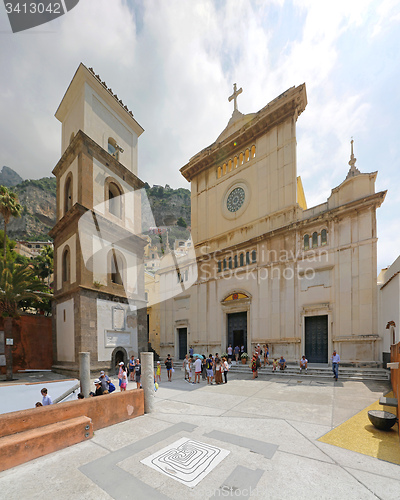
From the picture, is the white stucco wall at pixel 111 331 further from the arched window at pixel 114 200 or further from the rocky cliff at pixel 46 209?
the rocky cliff at pixel 46 209

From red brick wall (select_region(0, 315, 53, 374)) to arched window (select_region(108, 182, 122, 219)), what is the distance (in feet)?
37.4

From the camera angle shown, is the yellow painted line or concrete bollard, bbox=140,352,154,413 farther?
concrete bollard, bbox=140,352,154,413

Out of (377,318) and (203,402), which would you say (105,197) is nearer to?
(203,402)

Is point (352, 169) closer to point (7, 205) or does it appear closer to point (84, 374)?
point (84, 374)

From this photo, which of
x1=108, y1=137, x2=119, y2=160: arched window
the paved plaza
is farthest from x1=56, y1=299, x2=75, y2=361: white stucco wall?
x1=108, y1=137, x2=119, y2=160: arched window

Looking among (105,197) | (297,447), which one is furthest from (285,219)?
(297,447)

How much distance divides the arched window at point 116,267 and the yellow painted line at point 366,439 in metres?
17.8

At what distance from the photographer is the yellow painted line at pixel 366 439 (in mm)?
6195

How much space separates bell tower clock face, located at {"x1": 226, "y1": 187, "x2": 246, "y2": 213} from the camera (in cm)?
2572

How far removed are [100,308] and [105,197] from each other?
8963mm

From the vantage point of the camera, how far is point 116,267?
21688 millimetres

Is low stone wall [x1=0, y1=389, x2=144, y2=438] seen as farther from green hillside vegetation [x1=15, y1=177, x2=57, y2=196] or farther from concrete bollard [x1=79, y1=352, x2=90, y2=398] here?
green hillside vegetation [x1=15, y1=177, x2=57, y2=196]

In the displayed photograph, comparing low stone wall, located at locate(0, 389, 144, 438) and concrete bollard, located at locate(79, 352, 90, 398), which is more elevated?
low stone wall, located at locate(0, 389, 144, 438)

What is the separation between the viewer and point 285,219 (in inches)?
858
